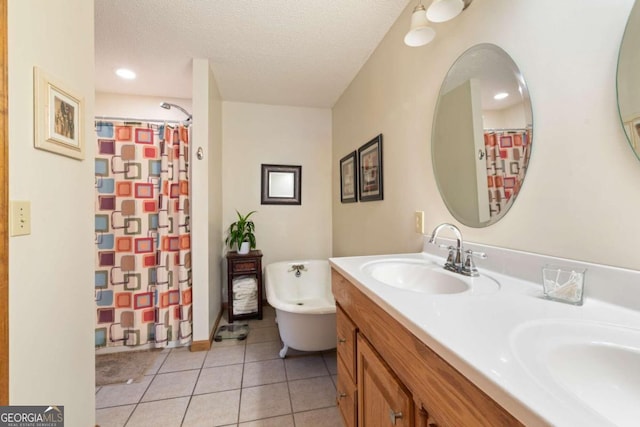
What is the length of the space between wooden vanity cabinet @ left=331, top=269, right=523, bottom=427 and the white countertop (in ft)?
0.12

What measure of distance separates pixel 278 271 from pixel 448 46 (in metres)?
2.21

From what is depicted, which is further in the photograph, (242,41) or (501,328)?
(242,41)

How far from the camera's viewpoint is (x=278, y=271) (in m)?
2.59

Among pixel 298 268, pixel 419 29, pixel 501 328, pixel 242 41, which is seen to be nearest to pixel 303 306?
pixel 298 268

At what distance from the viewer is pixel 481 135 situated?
1.10 meters

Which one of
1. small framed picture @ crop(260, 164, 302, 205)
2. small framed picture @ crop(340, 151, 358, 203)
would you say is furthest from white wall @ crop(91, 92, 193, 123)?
small framed picture @ crop(340, 151, 358, 203)

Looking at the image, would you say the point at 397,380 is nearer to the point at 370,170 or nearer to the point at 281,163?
the point at 370,170

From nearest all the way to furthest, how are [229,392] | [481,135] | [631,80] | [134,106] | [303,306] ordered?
[631,80] < [481,135] < [229,392] < [303,306] < [134,106]

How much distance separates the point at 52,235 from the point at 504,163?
1.77 meters

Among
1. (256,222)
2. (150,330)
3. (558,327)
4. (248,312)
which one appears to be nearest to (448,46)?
(558,327)

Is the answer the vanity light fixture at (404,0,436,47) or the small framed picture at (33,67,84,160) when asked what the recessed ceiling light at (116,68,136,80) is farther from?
the vanity light fixture at (404,0,436,47)

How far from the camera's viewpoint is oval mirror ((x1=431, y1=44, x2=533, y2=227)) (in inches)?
37.2

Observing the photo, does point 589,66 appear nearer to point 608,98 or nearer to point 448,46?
point 608,98

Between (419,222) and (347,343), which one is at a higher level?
(419,222)
